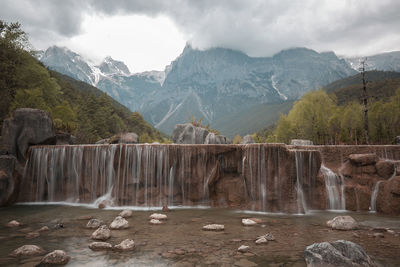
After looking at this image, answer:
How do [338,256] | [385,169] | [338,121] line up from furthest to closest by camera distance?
[338,121], [385,169], [338,256]

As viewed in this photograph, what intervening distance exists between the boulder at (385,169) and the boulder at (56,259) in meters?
17.7

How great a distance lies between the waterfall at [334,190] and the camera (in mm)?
16172

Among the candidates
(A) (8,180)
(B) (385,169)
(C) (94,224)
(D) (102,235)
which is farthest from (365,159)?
(A) (8,180)

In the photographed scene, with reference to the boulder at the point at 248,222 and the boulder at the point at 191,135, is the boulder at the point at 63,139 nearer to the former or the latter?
the boulder at the point at 191,135

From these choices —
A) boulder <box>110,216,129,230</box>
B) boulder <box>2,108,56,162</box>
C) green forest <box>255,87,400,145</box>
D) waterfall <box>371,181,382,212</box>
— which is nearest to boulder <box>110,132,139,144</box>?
boulder <box>2,108,56,162</box>

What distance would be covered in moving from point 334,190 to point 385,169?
131 inches

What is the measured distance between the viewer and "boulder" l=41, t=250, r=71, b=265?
7.50 m

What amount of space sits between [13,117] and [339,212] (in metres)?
24.6

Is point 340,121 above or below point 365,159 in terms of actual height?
above

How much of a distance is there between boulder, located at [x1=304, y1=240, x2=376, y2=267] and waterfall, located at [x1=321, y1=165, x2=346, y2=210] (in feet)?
33.2

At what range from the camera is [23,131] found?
1973 cm

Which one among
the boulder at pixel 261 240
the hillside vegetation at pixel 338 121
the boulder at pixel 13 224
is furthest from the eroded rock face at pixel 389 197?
the hillside vegetation at pixel 338 121

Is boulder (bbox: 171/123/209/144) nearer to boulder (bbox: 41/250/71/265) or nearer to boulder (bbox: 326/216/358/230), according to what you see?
boulder (bbox: 326/216/358/230)

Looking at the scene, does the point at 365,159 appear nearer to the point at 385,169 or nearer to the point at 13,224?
the point at 385,169
